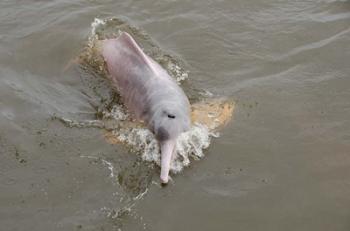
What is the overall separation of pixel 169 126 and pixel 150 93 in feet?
2.54

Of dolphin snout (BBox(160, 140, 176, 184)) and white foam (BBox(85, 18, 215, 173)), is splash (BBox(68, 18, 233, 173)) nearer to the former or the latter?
white foam (BBox(85, 18, 215, 173))

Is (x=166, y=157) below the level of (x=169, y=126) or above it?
below

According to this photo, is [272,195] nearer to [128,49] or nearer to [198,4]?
[128,49]

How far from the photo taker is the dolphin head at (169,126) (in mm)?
6543

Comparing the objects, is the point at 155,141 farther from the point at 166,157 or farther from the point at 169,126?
the point at 166,157

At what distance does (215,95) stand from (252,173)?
177 cm

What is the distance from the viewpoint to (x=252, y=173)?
6363mm

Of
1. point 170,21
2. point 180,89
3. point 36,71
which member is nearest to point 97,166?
point 180,89

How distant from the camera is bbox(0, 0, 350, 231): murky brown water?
589 cm

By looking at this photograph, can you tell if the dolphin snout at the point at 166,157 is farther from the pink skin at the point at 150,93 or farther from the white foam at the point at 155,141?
the white foam at the point at 155,141

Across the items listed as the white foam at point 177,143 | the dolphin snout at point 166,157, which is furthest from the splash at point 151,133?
the dolphin snout at point 166,157

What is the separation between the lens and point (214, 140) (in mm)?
6883

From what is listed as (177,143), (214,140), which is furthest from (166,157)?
(214,140)

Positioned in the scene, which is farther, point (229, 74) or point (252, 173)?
point (229, 74)
